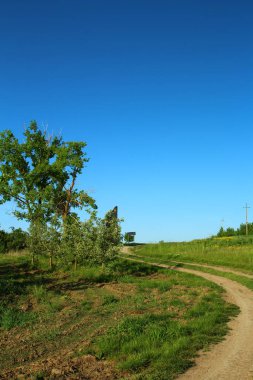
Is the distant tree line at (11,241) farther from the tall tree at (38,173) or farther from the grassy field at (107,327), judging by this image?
the grassy field at (107,327)

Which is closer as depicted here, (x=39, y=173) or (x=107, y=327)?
(x=107, y=327)

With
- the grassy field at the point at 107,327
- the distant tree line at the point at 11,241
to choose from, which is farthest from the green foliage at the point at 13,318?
the distant tree line at the point at 11,241

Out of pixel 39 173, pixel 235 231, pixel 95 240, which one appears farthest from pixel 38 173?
pixel 235 231

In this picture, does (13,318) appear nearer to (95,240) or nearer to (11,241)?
(95,240)

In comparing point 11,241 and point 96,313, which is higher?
point 11,241

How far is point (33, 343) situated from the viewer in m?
11.6

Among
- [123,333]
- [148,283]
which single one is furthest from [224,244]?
[123,333]

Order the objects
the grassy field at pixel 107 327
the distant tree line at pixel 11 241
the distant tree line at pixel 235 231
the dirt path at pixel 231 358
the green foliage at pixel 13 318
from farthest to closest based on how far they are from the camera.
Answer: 1. the distant tree line at pixel 235 231
2. the distant tree line at pixel 11 241
3. the green foliage at pixel 13 318
4. the grassy field at pixel 107 327
5. the dirt path at pixel 231 358

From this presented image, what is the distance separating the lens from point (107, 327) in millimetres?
12539

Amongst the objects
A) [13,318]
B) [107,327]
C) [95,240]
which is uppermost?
[95,240]

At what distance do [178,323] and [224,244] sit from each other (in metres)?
44.2

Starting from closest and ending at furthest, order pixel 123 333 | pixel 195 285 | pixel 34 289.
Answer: pixel 123 333
pixel 34 289
pixel 195 285

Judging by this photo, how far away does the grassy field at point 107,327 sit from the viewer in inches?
357

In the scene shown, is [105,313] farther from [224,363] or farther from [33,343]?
[224,363]
